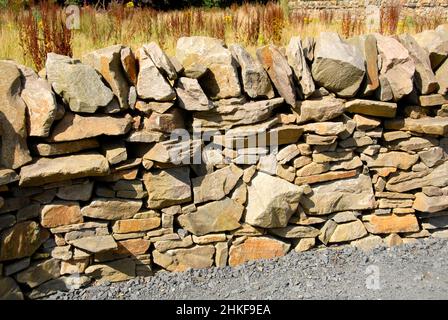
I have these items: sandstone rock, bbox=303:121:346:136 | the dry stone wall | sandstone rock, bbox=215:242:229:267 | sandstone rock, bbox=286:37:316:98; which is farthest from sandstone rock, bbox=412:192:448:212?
sandstone rock, bbox=215:242:229:267

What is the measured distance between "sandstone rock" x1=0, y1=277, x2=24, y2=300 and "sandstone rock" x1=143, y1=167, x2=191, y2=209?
3.46 feet

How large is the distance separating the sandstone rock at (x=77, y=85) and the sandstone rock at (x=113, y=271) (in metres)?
1.16

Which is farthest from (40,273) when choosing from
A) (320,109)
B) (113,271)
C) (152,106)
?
(320,109)

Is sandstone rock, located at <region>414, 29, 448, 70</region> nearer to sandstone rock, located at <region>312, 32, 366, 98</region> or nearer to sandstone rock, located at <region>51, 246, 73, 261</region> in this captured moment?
sandstone rock, located at <region>312, 32, 366, 98</region>

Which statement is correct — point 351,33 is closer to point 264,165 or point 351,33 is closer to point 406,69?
point 406,69

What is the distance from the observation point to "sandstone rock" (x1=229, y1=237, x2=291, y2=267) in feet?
12.0

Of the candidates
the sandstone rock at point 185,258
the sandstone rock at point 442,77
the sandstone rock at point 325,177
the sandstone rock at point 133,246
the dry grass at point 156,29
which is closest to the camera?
the sandstone rock at point 133,246

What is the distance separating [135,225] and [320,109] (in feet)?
5.63

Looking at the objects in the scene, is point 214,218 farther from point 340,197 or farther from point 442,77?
point 442,77

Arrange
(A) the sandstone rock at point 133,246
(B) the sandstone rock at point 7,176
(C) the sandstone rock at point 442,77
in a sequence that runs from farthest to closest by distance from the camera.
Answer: (C) the sandstone rock at point 442,77, (A) the sandstone rock at point 133,246, (B) the sandstone rock at point 7,176

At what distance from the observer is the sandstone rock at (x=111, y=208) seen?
326 centimetres

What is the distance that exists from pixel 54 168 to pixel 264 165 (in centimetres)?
158

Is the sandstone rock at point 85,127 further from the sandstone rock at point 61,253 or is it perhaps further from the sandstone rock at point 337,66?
the sandstone rock at point 337,66

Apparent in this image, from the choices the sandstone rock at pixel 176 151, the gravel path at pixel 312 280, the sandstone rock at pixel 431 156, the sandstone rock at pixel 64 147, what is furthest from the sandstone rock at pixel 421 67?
the sandstone rock at pixel 64 147
